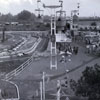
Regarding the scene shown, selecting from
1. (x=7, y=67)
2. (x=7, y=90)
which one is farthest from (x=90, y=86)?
(x=7, y=67)

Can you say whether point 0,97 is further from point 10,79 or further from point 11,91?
point 10,79

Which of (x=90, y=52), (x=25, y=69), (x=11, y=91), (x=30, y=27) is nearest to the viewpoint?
Result: (x=11, y=91)

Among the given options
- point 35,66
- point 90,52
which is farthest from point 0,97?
point 90,52

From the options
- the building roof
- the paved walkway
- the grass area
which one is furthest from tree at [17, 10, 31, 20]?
the building roof

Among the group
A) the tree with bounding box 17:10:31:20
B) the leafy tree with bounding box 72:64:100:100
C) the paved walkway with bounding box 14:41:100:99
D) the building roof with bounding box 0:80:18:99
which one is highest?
the tree with bounding box 17:10:31:20

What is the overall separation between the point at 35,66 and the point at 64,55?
4.19 m

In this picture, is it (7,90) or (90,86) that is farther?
(7,90)

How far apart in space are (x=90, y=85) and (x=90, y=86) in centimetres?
7

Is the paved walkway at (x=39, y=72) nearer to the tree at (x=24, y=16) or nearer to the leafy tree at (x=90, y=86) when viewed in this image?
the leafy tree at (x=90, y=86)

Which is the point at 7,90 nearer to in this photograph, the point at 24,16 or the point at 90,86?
the point at 90,86

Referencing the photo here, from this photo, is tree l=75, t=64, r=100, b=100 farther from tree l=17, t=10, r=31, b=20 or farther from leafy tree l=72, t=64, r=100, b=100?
tree l=17, t=10, r=31, b=20

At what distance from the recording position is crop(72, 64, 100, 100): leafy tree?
332 inches

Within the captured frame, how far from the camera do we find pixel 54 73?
14023 mm

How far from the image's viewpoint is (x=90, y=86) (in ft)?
28.5
